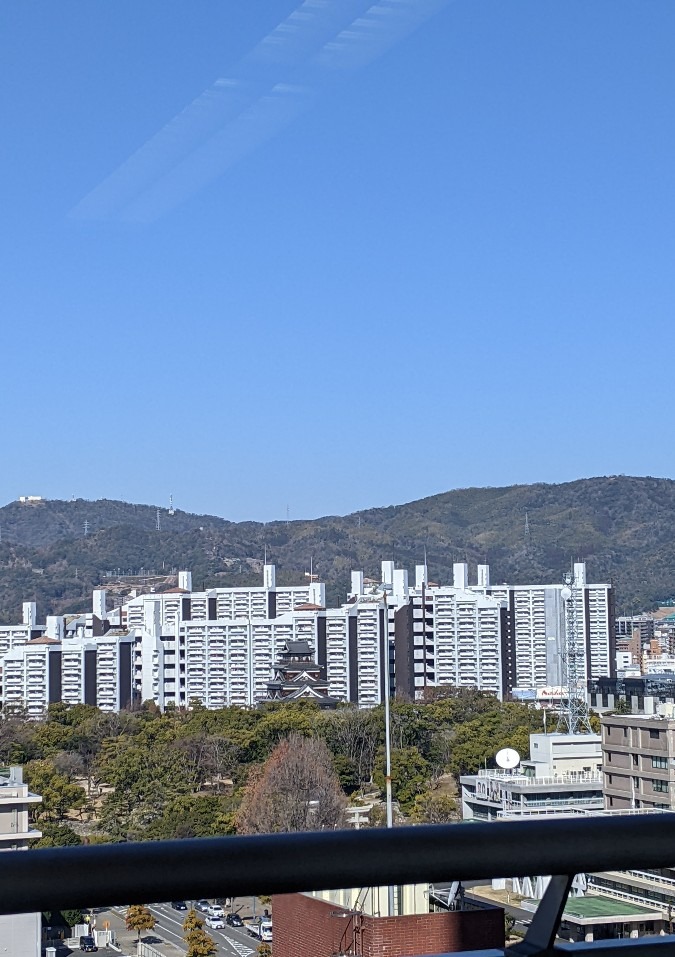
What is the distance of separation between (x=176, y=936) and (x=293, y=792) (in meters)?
6.51

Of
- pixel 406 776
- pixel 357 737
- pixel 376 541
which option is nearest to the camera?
pixel 406 776

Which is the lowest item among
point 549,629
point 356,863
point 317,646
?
point 317,646

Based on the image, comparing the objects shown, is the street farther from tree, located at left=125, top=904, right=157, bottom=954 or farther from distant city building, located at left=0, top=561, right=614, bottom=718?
distant city building, located at left=0, top=561, right=614, bottom=718

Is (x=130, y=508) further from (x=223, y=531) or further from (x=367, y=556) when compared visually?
(x=367, y=556)

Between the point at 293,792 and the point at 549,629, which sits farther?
the point at 549,629

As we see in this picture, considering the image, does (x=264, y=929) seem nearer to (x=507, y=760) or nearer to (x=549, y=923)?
(x=549, y=923)

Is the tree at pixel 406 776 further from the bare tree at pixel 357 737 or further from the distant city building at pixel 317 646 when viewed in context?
the distant city building at pixel 317 646

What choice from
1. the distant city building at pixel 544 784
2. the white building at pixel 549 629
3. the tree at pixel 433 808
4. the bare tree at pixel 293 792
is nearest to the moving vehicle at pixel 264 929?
the bare tree at pixel 293 792

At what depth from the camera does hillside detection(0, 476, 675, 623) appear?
28656 millimetres

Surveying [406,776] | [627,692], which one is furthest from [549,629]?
[406,776]

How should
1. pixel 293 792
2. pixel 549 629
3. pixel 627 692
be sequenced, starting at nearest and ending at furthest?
pixel 293 792, pixel 627 692, pixel 549 629

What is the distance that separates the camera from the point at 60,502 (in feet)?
117

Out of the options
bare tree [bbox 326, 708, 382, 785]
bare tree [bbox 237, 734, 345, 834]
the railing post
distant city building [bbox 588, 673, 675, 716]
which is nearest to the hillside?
distant city building [bbox 588, 673, 675, 716]

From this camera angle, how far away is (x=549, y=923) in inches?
16.4
